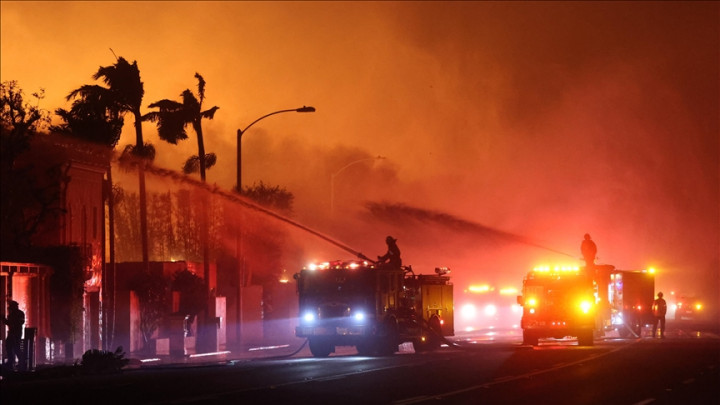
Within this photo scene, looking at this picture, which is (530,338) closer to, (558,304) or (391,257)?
(558,304)

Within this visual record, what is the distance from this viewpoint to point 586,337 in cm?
4025

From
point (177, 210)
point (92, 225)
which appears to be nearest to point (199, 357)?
point (92, 225)

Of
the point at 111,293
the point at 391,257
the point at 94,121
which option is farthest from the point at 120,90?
the point at 391,257

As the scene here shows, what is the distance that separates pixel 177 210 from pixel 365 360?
173 feet

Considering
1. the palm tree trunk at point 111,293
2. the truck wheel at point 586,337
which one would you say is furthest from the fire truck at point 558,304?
the palm tree trunk at point 111,293

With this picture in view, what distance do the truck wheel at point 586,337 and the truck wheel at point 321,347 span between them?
9.52 meters

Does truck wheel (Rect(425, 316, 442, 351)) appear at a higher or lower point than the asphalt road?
higher

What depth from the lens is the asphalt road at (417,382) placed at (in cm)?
2025

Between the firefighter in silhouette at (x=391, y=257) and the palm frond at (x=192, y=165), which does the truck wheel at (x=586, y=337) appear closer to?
the firefighter in silhouette at (x=391, y=257)

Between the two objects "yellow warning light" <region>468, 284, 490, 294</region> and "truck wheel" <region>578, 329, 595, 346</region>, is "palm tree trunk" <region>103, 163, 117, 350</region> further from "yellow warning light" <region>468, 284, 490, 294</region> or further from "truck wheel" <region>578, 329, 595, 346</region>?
"yellow warning light" <region>468, 284, 490, 294</region>

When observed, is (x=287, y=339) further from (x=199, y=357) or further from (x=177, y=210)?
(x=177, y=210)

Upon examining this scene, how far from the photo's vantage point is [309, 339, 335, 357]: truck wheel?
36.1 m

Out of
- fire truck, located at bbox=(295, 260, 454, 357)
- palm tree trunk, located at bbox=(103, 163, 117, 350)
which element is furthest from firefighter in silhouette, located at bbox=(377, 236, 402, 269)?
palm tree trunk, located at bbox=(103, 163, 117, 350)

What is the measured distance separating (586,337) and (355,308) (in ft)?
32.1
